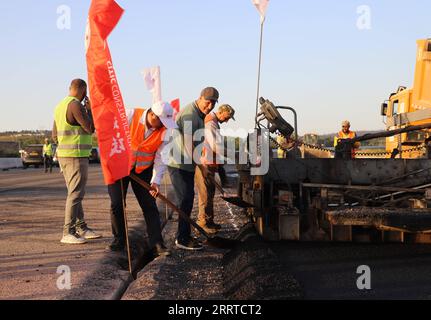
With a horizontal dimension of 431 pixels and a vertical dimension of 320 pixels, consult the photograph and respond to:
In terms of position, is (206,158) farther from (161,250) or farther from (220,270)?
(220,270)

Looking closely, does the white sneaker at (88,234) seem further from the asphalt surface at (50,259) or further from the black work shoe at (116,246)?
the black work shoe at (116,246)

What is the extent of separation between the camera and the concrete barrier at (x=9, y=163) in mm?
43062

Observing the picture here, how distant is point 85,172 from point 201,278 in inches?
99.3

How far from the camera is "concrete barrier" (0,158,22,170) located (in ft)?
141

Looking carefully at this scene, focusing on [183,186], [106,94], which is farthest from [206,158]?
[106,94]

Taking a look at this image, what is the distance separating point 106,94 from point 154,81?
377 centimetres

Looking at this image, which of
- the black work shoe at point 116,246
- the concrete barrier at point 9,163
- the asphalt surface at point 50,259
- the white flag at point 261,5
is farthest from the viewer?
the concrete barrier at point 9,163

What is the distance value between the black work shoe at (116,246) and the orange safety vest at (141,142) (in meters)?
0.86

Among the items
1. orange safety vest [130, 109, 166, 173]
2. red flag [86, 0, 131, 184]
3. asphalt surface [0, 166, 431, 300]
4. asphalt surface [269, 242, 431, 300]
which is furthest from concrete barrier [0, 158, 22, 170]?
red flag [86, 0, 131, 184]

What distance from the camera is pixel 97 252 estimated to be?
7195 mm

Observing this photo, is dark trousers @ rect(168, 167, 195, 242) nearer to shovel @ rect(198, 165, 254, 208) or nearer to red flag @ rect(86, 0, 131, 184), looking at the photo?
shovel @ rect(198, 165, 254, 208)

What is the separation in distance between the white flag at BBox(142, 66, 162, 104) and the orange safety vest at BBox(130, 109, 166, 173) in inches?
109

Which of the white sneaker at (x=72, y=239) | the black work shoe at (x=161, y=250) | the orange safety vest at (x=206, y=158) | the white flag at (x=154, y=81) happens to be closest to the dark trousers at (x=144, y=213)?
the black work shoe at (x=161, y=250)
